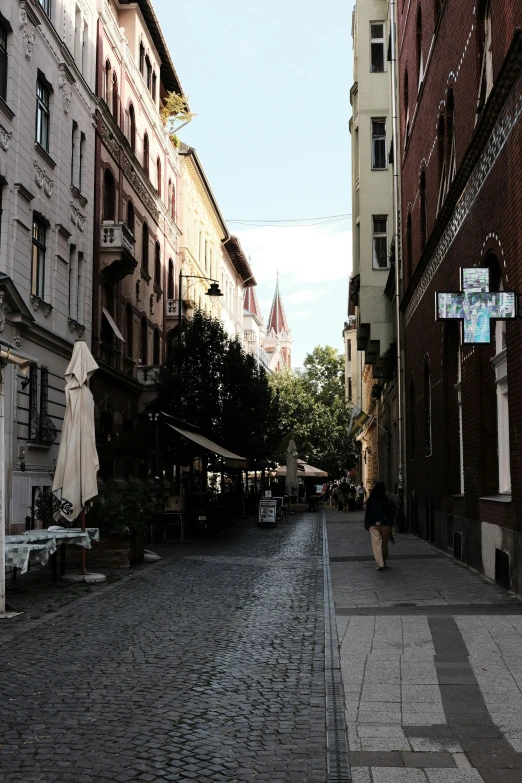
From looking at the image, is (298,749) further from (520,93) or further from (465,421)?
(465,421)

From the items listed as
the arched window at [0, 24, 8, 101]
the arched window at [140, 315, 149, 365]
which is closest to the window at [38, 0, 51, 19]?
the arched window at [0, 24, 8, 101]

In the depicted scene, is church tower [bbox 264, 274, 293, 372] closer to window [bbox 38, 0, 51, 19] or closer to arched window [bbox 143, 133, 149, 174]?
Answer: arched window [bbox 143, 133, 149, 174]

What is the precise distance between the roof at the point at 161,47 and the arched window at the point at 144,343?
11.5 meters

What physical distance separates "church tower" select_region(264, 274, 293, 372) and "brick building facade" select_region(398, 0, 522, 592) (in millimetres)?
126943

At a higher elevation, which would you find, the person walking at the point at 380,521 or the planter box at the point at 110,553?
the person walking at the point at 380,521

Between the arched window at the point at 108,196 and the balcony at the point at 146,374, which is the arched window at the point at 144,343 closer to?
the balcony at the point at 146,374

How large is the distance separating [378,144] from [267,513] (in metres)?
13.0

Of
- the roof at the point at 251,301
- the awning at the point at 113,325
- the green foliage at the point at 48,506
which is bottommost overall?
the green foliage at the point at 48,506

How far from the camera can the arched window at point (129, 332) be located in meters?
33.5

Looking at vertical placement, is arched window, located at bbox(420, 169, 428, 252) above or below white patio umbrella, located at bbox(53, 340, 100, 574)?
above

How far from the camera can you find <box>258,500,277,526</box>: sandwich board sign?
28.3 m

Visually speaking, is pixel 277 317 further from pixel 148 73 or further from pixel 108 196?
pixel 108 196

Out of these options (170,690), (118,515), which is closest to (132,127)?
(118,515)

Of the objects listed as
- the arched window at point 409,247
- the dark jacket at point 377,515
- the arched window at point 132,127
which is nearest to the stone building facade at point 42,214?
the arched window at point 132,127
